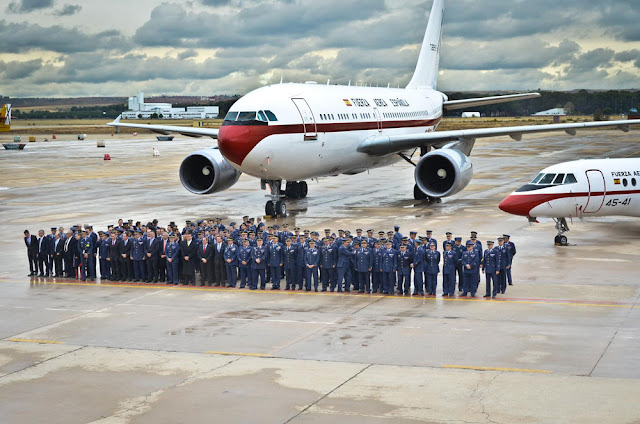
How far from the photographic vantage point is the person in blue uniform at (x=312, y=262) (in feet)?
58.7

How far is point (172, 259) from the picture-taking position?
18906 mm

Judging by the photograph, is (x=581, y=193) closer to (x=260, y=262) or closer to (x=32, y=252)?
(x=260, y=262)

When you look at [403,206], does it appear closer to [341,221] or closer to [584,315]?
[341,221]

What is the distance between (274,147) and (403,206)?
24.1ft

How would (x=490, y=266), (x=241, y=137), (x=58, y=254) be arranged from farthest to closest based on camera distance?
1. (x=241, y=137)
2. (x=58, y=254)
3. (x=490, y=266)

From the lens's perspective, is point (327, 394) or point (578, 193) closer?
point (327, 394)

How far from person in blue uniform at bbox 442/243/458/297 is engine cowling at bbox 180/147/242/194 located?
14.3m

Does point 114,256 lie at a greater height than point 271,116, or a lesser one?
lesser

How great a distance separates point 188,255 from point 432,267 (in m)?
5.74

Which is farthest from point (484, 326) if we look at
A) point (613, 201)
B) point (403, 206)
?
point (403, 206)

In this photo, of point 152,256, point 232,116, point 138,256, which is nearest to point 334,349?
point 152,256

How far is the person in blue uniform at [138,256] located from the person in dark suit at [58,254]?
1.99m

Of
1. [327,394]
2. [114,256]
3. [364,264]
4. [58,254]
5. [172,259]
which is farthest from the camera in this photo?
[58,254]

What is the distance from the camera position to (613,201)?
23.3 m
